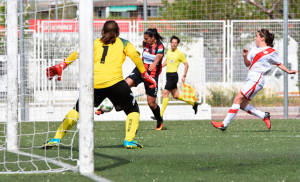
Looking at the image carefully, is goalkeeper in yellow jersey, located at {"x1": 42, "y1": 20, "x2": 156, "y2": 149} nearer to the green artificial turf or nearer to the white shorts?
the green artificial turf

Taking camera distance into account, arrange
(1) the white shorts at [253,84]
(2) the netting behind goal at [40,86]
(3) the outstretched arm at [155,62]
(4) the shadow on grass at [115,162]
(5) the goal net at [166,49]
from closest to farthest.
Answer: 1. (4) the shadow on grass at [115,162]
2. (1) the white shorts at [253,84]
3. (2) the netting behind goal at [40,86]
4. (3) the outstretched arm at [155,62]
5. (5) the goal net at [166,49]

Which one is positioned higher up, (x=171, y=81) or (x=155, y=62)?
(x=155, y=62)

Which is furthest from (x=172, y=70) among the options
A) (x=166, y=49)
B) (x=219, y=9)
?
(x=219, y=9)

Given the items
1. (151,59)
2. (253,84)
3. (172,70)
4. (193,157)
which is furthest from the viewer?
(172,70)

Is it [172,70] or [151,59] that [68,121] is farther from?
[172,70]

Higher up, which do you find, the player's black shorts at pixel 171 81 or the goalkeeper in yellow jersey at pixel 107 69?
the goalkeeper in yellow jersey at pixel 107 69

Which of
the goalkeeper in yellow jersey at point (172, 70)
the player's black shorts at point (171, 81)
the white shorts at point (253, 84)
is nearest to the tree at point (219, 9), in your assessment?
the goalkeeper in yellow jersey at point (172, 70)

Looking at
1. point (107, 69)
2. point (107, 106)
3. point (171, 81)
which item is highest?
point (107, 69)

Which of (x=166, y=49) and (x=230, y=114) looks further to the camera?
(x=166, y=49)

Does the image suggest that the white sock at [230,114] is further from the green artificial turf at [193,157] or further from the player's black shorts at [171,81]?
the player's black shorts at [171,81]

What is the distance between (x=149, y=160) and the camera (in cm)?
725

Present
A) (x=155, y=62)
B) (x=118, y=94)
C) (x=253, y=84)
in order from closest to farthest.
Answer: (x=118, y=94) < (x=253, y=84) < (x=155, y=62)

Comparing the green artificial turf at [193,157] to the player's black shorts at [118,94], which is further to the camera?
the player's black shorts at [118,94]

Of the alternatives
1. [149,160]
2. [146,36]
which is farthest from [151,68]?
[149,160]
